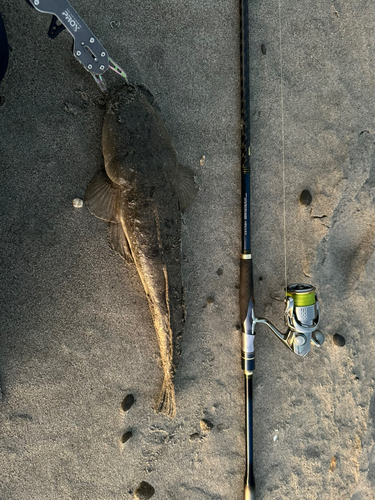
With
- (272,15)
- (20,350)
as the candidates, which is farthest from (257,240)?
(20,350)

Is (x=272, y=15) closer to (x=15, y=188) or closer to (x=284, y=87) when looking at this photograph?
(x=284, y=87)

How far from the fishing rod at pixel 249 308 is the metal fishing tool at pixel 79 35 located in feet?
3.79

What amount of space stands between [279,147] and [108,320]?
234cm

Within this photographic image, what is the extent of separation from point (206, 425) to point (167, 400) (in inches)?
19.5

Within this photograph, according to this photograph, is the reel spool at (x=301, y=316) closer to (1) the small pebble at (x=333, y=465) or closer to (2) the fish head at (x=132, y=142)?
(1) the small pebble at (x=333, y=465)

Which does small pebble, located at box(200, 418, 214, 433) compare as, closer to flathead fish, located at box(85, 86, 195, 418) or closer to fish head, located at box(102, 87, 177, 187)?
flathead fish, located at box(85, 86, 195, 418)

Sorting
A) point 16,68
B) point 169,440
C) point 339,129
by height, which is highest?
point 16,68

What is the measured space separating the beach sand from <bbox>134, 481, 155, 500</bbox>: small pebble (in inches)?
1.7

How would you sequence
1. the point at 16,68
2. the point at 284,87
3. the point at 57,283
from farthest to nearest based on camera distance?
the point at 284,87
the point at 57,283
the point at 16,68

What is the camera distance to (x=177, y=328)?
295 cm

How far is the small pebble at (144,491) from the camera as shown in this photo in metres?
3.13

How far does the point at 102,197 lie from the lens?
113 inches

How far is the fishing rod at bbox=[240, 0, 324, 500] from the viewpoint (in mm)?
→ 2910

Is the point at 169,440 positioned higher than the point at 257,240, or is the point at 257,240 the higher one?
the point at 257,240
